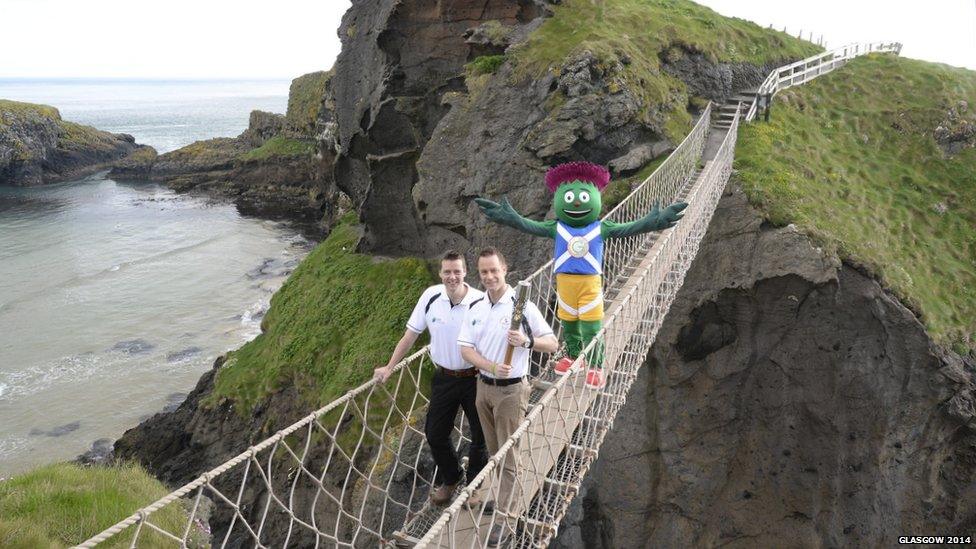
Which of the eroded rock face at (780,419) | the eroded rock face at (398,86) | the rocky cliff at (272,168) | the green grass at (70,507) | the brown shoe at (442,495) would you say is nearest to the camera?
the green grass at (70,507)

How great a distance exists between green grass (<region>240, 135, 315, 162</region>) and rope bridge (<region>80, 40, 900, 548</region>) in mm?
30508

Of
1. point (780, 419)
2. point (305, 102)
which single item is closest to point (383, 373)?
point (780, 419)

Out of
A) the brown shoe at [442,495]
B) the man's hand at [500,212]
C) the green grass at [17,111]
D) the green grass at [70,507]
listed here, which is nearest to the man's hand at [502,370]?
the brown shoe at [442,495]

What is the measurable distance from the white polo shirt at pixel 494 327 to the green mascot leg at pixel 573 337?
5.09 ft

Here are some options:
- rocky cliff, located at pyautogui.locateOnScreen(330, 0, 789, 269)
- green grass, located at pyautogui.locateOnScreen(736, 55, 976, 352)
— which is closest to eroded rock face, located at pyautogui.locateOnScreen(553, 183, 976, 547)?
green grass, located at pyautogui.locateOnScreen(736, 55, 976, 352)

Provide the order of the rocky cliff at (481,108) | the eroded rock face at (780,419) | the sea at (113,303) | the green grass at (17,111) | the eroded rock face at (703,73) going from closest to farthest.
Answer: the eroded rock face at (780,419) < the rocky cliff at (481,108) < the eroded rock face at (703,73) < the sea at (113,303) < the green grass at (17,111)

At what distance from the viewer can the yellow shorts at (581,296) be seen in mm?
5086

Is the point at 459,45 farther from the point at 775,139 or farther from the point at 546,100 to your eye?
the point at 775,139

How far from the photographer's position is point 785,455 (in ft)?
31.5

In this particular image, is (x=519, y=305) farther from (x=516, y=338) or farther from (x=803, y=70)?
(x=803, y=70)

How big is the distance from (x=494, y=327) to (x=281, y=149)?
3914cm

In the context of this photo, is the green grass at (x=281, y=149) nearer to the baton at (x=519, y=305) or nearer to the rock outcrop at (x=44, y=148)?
the rock outcrop at (x=44, y=148)

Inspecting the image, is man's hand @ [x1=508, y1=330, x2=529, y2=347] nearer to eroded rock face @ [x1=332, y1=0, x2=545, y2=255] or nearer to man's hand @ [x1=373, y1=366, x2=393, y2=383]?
man's hand @ [x1=373, y1=366, x2=393, y2=383]

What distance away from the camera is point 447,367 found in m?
4.00
